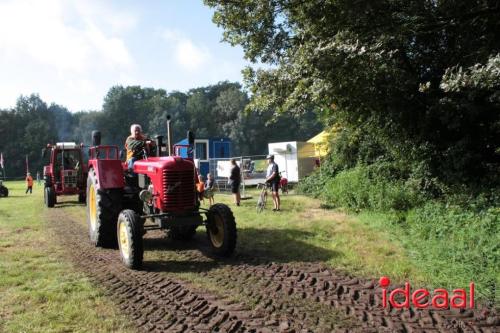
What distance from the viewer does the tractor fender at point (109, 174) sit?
694cm

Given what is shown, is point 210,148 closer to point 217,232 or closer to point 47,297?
point 217,232

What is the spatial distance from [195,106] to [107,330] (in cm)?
7502

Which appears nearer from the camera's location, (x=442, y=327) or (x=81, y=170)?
(x=442, y=327)

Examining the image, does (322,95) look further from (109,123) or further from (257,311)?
(109,123)

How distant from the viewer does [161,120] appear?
76.3m

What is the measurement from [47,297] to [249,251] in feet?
9.88

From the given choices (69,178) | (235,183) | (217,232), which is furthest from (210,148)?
(217,232)

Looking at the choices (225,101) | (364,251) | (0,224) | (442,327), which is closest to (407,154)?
(364,251)

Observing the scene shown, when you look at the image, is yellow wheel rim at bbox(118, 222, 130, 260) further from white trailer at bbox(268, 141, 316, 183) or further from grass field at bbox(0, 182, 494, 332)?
white trailer at bbox(268, 141, 316, 183)

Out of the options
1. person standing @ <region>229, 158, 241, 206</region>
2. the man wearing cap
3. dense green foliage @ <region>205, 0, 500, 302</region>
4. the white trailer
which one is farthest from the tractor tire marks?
the white trailer

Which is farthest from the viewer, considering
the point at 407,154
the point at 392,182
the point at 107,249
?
the point at 392,182

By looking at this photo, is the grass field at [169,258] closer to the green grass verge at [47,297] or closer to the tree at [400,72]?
the green grass verge at [47,297]

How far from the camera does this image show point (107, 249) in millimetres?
7059

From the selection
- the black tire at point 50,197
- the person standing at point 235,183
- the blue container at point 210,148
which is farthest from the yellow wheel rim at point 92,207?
the blue container at point 210,148
